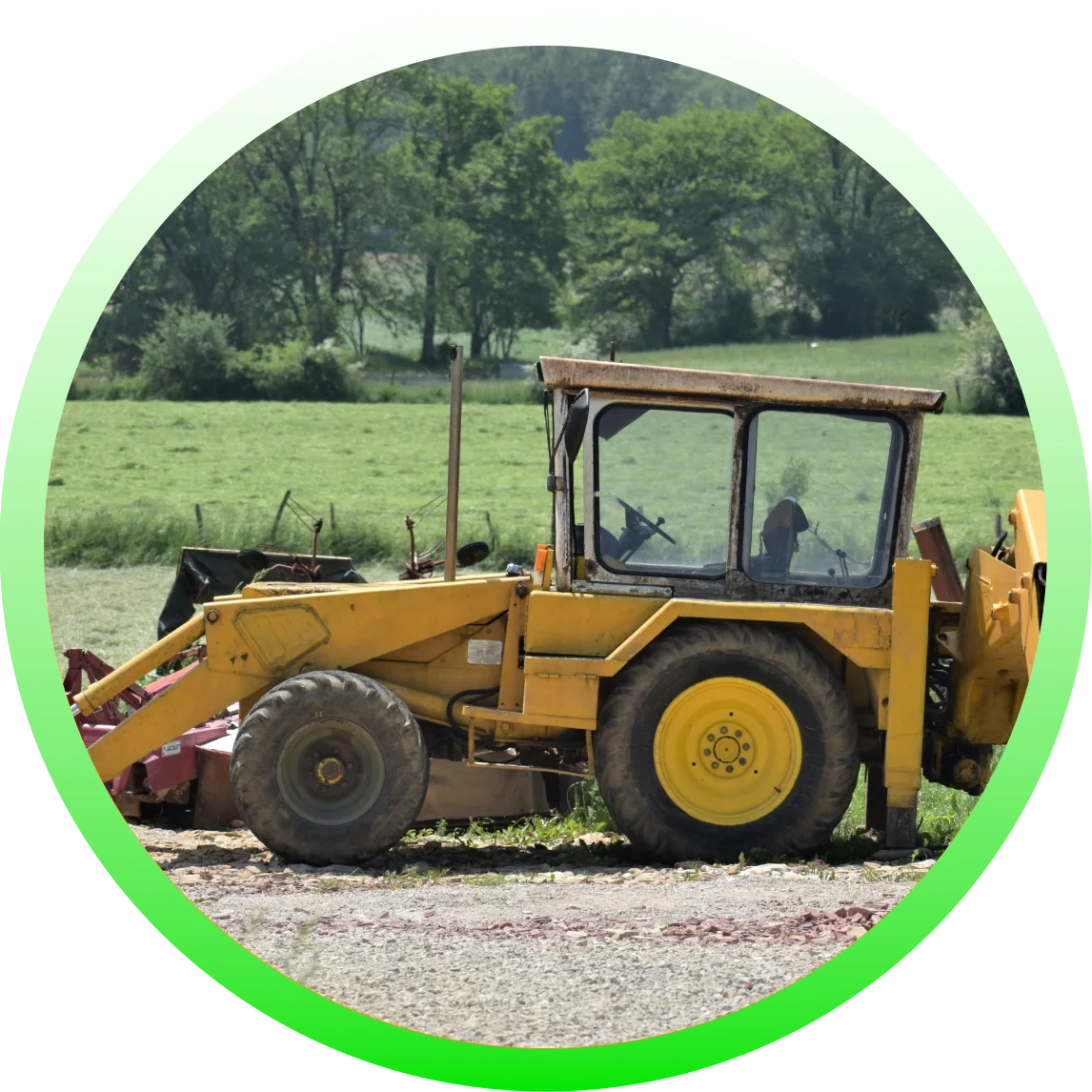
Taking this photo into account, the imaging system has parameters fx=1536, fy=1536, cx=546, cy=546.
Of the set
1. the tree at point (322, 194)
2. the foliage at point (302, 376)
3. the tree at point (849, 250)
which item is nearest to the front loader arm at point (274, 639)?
the foliage at point (302, 376)

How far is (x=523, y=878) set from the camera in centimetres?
784

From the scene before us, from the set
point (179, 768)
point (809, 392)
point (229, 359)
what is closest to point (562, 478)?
point (809, 392)

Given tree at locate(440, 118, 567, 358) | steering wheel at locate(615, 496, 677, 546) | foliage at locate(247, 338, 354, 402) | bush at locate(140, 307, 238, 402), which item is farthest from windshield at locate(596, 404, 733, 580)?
tree at locate(440, 118, 567, 358)

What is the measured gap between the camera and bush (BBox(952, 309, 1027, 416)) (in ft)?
139

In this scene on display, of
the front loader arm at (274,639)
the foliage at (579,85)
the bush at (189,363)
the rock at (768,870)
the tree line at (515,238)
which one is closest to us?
the rock at (768,870)

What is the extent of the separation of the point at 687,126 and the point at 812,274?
42.0 ft

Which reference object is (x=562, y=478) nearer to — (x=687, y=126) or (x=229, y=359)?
(x=229, y=359)

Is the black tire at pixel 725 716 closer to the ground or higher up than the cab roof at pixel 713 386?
closer to the ground

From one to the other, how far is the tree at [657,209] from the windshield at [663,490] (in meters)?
53.4

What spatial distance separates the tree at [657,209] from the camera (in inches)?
2522

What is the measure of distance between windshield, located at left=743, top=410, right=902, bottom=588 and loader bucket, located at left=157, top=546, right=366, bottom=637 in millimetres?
3495

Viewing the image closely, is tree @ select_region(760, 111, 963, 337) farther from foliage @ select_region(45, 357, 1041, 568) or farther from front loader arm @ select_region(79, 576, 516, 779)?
front loader arm @ select_region(79, 576, 516, 779)

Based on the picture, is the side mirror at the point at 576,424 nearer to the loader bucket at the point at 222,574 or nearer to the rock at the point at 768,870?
the rock at the point at 768,870

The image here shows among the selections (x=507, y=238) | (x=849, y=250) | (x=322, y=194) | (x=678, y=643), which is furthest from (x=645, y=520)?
(x=322, y=194)
